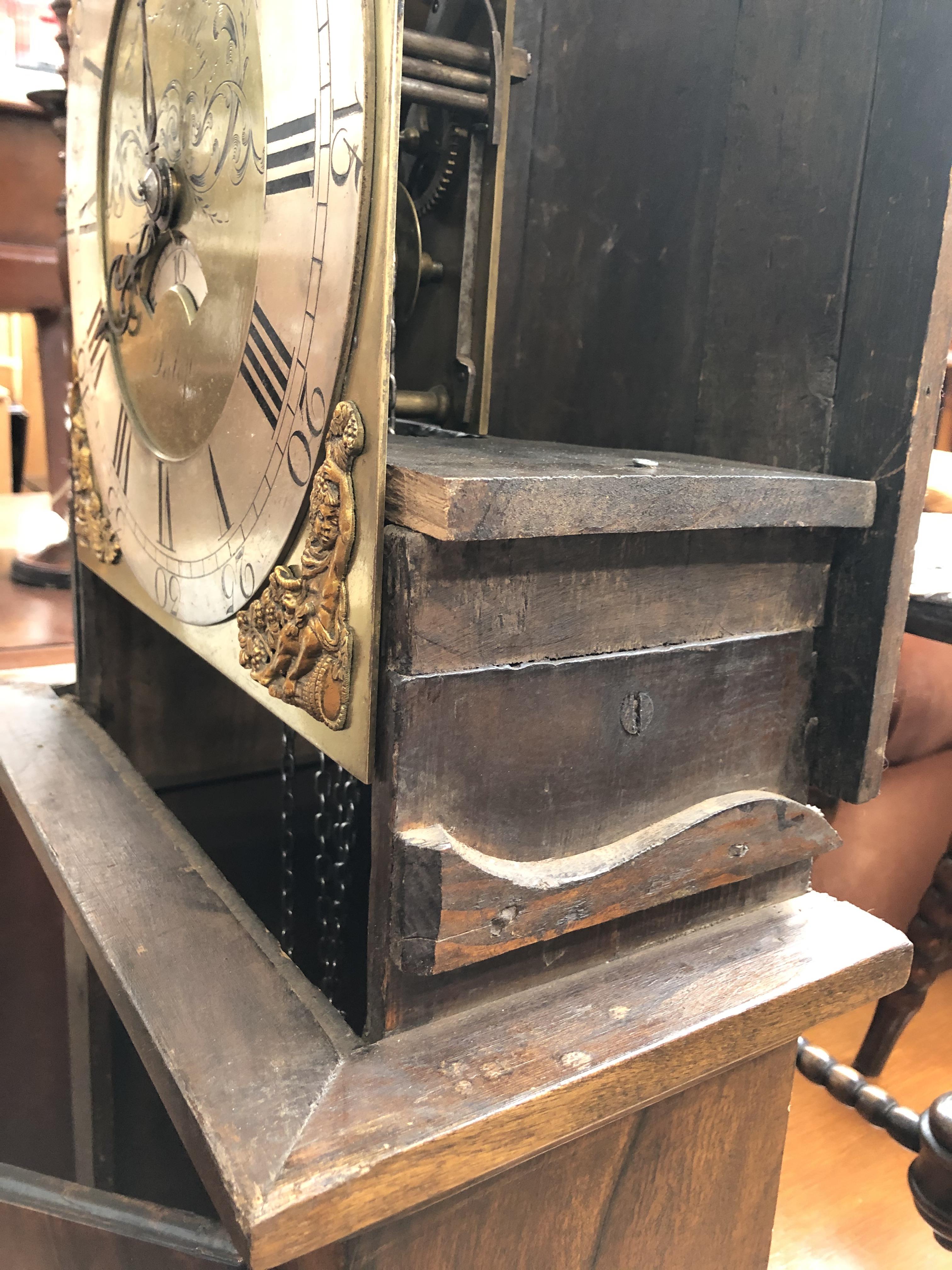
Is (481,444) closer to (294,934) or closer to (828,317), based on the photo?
(828,317)

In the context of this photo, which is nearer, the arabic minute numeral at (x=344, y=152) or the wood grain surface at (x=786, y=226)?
the arabic minute numeral at (x=344, y=152)

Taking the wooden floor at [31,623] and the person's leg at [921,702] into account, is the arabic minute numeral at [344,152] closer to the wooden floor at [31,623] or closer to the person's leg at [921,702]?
the wooden floor at [31,623]

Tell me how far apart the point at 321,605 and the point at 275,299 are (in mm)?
207

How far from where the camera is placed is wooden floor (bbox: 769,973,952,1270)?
1157mm

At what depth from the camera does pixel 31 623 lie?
159cm

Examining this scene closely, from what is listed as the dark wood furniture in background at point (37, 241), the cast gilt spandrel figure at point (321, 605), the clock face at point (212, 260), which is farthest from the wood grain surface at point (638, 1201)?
the dark wood furniture in background at point (37, 241)

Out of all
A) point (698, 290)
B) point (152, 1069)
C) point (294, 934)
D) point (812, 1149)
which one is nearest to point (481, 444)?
point (698, 290)

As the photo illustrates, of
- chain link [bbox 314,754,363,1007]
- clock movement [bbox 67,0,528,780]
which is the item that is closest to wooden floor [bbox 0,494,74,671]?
clock movement [bbox 67,0,528,780]

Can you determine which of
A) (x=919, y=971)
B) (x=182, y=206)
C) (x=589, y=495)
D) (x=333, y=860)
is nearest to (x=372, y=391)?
(x=589, y=495)

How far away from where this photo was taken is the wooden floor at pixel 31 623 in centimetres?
145

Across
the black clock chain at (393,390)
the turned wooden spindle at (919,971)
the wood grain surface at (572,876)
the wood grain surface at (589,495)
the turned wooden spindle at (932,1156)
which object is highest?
the black clock chain at (393,390)

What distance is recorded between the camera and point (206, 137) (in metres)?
0.76

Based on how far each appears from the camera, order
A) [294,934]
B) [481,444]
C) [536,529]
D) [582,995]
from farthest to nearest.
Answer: [294,934] < [481,444] < [582,995] < [536,529]

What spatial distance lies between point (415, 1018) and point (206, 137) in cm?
65
